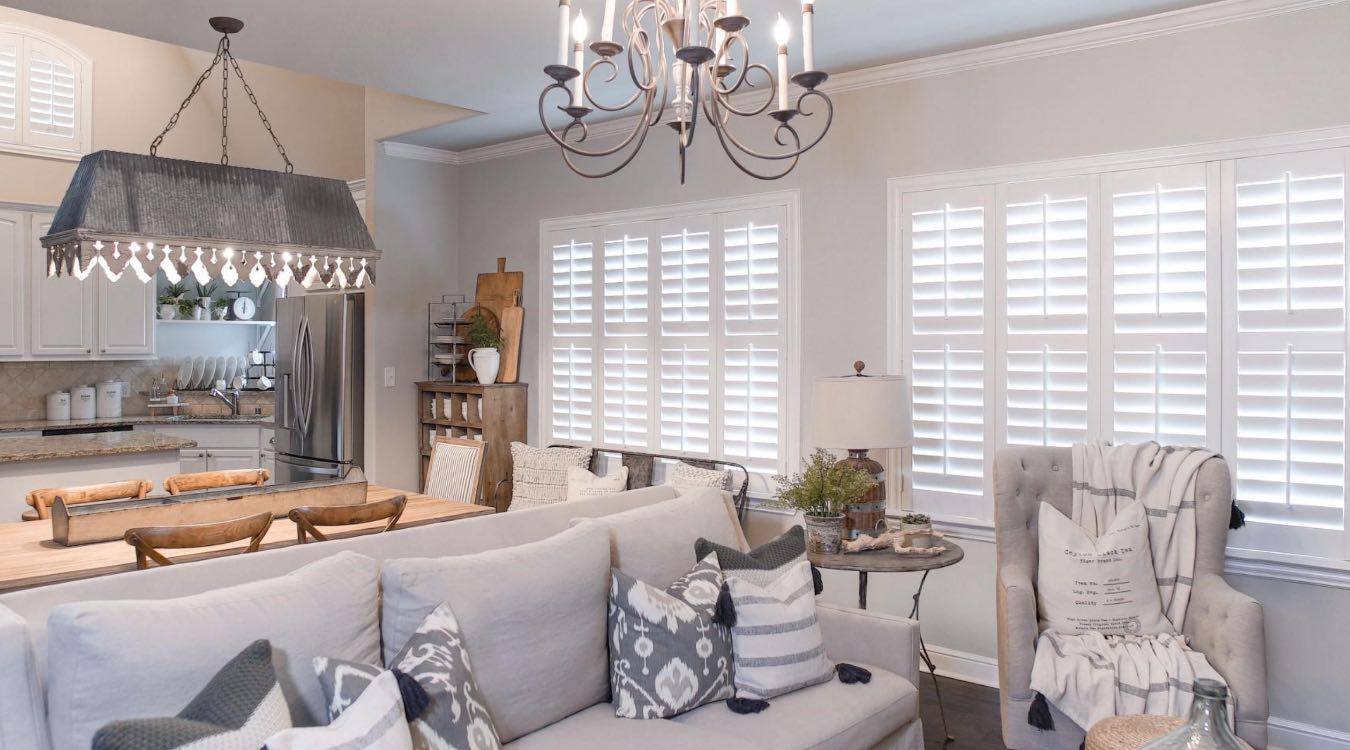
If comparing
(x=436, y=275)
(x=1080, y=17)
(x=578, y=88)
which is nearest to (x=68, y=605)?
(x=578, y=88)

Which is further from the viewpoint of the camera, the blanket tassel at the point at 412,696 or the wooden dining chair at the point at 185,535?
the wooden dining chair at the point at 185,535

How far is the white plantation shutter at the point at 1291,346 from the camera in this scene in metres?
3.06

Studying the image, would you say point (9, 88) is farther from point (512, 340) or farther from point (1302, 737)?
point (1302, 737)

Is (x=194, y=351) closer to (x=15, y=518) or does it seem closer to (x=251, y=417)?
(x=251, y=417)

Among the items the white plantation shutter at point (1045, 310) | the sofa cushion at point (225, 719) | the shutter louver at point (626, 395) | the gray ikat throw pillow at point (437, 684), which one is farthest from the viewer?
the shutter louver at point (626, 395)

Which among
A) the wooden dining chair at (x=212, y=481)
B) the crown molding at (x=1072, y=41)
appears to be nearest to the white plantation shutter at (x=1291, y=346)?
the crown molding at (x=1072, y=41)

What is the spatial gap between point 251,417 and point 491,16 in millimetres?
4181

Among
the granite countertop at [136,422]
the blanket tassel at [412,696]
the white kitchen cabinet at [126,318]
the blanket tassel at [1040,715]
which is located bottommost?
the blanket tassel at [1040,715]

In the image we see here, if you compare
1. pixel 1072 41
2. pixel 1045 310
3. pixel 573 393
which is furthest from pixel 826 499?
pixel 573 393

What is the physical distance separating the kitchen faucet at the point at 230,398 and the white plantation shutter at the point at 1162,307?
5.76m

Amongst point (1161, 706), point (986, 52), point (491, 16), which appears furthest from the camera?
point (986, 52)

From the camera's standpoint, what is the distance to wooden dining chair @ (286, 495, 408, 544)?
3.05 meters

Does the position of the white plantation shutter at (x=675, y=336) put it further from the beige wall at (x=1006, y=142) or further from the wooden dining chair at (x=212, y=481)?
the wooden dining chair at (x=212, y=481)

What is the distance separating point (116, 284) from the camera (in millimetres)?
5973
